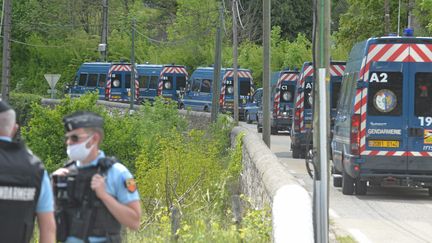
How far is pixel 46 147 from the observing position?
111 ft

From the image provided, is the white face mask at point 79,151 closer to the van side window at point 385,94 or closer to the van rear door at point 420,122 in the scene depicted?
the van side window at point 385,94

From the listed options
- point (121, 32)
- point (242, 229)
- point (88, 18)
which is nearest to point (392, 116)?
point (242, 229)

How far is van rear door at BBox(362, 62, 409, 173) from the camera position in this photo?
63.2 feet

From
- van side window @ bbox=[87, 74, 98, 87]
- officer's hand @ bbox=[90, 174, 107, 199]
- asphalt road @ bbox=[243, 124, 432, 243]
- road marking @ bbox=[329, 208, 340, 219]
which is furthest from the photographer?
van side window @ bbox=[87, 74, 98, 87]

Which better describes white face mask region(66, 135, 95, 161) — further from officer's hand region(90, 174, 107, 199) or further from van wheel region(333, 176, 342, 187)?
van wheel region(333, 176, 342, 187)

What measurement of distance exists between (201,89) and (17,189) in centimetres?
5229

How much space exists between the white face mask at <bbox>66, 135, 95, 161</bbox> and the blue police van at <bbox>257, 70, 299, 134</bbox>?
34.2m

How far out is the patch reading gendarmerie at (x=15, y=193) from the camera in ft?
21.0

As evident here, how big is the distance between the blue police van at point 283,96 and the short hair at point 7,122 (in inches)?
1356

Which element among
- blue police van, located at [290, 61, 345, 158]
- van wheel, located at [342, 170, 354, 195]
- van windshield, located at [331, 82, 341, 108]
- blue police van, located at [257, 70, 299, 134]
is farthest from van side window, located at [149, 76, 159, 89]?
van wheel, located at [342, 170, 354, 195]

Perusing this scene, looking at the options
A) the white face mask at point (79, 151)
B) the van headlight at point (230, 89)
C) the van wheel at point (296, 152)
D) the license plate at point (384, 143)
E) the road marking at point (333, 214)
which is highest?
the white face mask at point (79, 151)

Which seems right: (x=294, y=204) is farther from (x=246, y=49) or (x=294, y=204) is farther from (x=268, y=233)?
(x=246, y=49)

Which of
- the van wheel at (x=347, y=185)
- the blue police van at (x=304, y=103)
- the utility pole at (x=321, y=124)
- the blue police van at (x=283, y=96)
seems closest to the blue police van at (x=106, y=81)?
the blue police van at (x=283, y=96)

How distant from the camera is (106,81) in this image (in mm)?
67750
